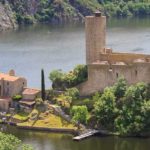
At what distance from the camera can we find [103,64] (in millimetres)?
67438

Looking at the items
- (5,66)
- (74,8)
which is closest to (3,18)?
(74,8)

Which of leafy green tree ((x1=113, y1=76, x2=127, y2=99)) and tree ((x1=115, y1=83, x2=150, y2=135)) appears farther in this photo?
leafy green tree ((x1=113, y1=76, x2=127, y2=99))

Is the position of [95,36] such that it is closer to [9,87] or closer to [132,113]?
[9,87]

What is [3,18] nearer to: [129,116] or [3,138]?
[129,116]

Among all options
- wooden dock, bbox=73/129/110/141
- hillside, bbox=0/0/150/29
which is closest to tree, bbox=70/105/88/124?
wooden dock, bbox=73/129/110/141

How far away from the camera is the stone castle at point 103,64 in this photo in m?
66.2

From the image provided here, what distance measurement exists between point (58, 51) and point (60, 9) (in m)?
74.0

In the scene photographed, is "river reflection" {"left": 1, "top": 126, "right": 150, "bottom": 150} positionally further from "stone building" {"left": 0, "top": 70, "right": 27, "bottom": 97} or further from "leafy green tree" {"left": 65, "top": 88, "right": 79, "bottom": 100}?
"stone building" {"left": 0, "top": 70, "right": 27, "bottom": 97}

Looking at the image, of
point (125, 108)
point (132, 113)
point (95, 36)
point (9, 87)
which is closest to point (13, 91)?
point (9, 87)

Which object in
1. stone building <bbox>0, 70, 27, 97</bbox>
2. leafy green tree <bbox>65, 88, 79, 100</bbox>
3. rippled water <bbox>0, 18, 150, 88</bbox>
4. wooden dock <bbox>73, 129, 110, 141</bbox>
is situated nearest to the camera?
wooden dock <bbox>73, 129, 110, 141</bbox>

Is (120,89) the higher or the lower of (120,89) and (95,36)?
the lower

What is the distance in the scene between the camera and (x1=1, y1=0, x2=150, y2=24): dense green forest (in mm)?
178250

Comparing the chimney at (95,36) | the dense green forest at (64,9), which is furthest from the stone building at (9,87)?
the dense green forest at (64,9)

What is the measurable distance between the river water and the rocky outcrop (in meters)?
4.92
